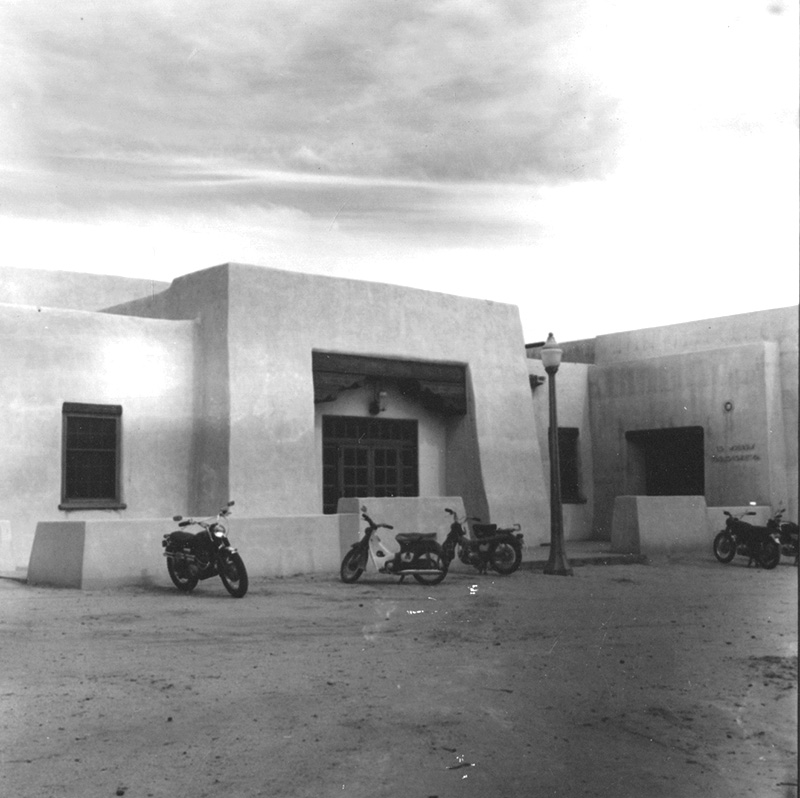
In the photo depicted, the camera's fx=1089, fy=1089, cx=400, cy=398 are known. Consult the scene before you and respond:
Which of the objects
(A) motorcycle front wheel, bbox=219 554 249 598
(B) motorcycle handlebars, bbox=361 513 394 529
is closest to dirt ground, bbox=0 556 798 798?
(A) motorcycle front wheel, bbox=219 554 249 598

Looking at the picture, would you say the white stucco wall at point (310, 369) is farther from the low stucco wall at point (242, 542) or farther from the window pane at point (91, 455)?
the low stucco wall at point (242, 542)

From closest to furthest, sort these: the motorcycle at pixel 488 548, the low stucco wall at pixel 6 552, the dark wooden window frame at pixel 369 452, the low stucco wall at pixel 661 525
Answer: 1. the low stucco wall at pixel 6 552
2. the motorcycle at pixel 488 548
3. the low stucco wall at pixel 661 525
4. the dark wooden window frame at pixel 369 452

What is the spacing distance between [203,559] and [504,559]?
4240mm

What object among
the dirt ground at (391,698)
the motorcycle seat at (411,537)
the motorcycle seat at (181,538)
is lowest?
the dirt ground at (391,698)

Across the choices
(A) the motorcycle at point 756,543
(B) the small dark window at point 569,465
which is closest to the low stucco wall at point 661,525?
(A) the motorcycle at point 756,543

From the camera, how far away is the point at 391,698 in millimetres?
6230

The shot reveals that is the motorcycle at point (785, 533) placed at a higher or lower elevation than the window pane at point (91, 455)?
lower

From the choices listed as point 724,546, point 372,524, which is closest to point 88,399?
point 372,524

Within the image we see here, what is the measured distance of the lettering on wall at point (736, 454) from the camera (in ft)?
60.0

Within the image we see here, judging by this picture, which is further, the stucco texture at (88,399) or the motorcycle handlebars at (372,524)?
the stucco texture at (88,399)

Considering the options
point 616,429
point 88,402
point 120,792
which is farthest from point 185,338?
point 120,792

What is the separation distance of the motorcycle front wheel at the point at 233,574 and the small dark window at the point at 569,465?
10.9 meters

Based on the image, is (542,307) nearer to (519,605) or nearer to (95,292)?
(519,605)

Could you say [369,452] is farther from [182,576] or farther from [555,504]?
[182,576]
